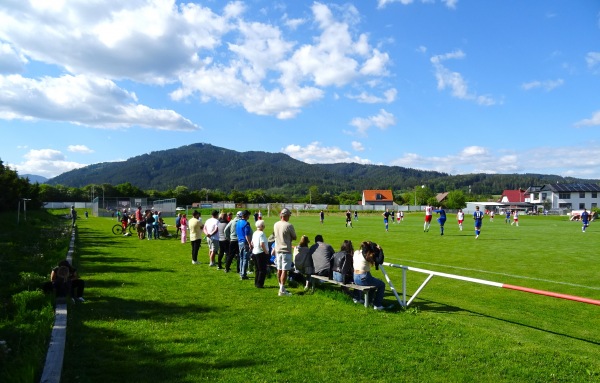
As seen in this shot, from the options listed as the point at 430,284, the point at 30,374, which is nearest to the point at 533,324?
the point at 430,284

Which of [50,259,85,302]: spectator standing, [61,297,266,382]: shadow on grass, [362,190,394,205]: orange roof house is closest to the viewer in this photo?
[61,297,266,382]: shadow on grass

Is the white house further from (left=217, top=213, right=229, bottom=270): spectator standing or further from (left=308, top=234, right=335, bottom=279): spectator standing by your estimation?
(left=308, top=234, right=335, bottom=279): spectator standing

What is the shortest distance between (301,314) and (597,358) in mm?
4202

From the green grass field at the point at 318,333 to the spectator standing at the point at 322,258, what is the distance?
0.57 meters

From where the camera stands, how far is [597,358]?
5547 millimetres

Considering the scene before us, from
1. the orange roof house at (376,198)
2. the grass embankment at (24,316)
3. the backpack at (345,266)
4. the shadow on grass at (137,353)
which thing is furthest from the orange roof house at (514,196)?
the shadow on grass at (137,353)

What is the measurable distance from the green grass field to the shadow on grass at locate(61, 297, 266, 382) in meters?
0.02

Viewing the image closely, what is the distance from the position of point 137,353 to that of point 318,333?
245cm

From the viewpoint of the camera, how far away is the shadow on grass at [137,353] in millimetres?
4699

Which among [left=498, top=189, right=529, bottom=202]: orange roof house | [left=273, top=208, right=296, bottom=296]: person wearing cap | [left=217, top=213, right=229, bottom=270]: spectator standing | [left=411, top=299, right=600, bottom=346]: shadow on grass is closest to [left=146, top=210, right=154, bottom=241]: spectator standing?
[left=217, top=213, right=229, bottom=270]: spectator standing

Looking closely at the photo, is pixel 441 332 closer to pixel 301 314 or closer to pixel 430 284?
pixel 301 314

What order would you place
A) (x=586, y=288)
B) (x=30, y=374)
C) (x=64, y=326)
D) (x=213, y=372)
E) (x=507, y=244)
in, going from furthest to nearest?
(x=507, y=244), (x=586, y=288), (x=64, y=326), (x=213, y=372), (x=30, y=374)

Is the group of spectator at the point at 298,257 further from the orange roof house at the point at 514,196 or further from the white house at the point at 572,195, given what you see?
the orange roof house at the point at 514,196

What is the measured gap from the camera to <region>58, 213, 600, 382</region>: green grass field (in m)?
4.84
